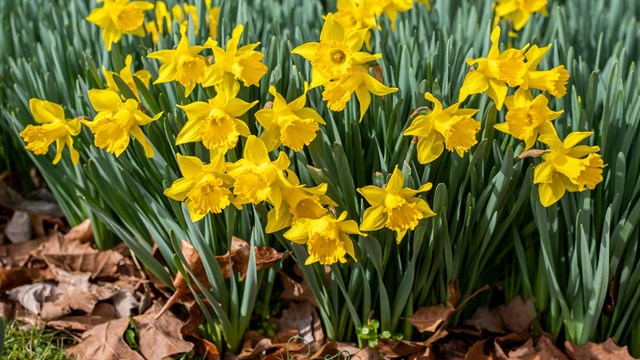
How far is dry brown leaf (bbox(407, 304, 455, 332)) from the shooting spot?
2066mm

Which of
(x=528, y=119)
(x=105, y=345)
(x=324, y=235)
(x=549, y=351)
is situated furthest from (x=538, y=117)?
(x=105, y=345)

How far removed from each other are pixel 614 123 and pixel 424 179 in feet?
1.74

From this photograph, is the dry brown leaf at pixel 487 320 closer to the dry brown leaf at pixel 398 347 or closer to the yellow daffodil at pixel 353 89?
the dry brown leaf at pixel 398 347

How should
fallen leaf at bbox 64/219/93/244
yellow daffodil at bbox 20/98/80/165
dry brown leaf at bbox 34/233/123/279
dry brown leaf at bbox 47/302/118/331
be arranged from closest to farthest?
1. yellow daffodil at bbox 20/98/80/165
2. dry brown leaf at bbox 47/302/118/331
3. dry brown leaf at bbox 34/233/123/279
4. fallen leaf at bbox 64/219/93/244

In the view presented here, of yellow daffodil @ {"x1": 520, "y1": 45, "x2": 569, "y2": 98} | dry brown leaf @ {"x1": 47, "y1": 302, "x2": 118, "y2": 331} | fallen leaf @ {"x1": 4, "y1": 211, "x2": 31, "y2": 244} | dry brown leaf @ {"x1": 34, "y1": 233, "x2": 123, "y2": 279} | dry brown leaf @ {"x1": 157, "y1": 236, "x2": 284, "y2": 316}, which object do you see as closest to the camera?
yellow daffodil @ {"x1": 520, "y1": 45, "x2": 569, "y2": 98}

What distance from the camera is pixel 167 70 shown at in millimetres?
1866

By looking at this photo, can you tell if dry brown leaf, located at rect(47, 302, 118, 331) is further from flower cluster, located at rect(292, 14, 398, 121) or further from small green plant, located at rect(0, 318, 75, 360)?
flower cluster, located at rect(292, 14, 398, 121)

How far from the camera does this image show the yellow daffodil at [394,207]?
169cm

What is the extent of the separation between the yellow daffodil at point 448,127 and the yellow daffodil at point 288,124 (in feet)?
0.75

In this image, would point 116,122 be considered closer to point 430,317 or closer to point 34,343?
point 34,343

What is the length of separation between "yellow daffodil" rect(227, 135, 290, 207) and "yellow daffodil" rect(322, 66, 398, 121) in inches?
7.1

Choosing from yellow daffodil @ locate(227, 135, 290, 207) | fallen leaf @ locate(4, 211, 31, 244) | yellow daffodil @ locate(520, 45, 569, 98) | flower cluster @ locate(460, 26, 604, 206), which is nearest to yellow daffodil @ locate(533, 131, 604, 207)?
flower cluster @ locate(460, 26, 604, 206)

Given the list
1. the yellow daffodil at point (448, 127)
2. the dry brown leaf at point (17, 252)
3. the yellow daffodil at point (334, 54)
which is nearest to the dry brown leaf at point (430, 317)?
the yellow daffodil at point (448, 127)

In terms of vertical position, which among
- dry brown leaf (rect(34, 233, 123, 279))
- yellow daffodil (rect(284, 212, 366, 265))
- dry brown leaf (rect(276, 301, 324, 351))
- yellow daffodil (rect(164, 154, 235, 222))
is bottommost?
dry brown leaf (rect(276, 301, 324, 351))
